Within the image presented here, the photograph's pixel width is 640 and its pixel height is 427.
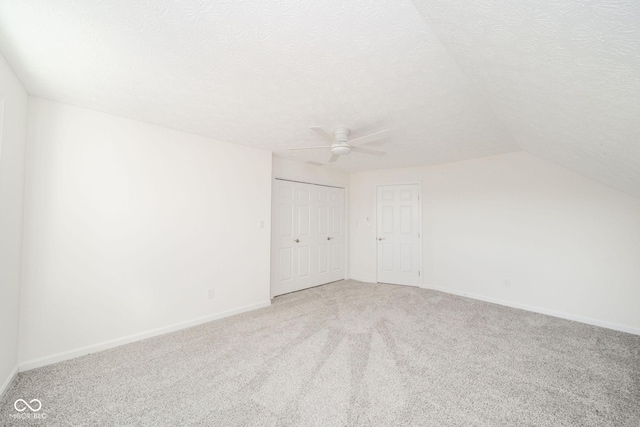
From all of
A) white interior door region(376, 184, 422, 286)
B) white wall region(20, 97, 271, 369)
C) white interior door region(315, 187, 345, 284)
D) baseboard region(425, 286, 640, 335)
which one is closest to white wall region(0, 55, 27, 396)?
white wall region(20, 97, 271, 369)

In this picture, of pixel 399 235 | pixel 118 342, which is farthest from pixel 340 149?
pixel 118 342

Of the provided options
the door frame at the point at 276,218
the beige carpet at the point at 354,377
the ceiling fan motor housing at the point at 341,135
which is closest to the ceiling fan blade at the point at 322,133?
the ceiling fan motor housing at the point at 341,135

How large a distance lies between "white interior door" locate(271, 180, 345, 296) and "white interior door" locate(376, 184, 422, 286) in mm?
815

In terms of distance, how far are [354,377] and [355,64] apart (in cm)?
231

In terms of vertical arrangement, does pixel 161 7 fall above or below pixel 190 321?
above

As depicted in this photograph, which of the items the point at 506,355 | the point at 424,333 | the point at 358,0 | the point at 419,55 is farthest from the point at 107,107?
the point at 506,355

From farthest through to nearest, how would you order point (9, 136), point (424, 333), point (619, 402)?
point (424, 333), point (9, 136), point (619, 402)

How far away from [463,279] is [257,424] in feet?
12.5

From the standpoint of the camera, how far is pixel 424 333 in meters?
2.68

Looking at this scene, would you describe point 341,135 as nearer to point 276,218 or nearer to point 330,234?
point 276,218

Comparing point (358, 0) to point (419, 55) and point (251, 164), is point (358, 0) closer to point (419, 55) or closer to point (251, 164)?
point (419, 55)

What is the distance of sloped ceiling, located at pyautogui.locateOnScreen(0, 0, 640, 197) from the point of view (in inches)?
44.3

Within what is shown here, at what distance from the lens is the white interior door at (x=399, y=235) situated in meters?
4.62

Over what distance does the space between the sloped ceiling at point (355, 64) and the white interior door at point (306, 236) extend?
1854 millimetres
